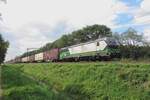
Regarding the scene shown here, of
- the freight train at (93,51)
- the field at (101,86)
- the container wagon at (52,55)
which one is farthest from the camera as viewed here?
the container wagon at (52,55)

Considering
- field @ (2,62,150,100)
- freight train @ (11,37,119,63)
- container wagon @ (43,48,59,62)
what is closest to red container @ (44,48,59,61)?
container wagon @ (43,48,59,62)

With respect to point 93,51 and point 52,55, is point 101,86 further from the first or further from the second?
point 52,55

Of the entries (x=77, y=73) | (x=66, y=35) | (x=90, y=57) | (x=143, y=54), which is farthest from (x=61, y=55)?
(x=66, y=35)

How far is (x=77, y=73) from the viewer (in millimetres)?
30203

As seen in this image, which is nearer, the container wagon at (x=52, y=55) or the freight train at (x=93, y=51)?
the freight train at (x=93, y=51)

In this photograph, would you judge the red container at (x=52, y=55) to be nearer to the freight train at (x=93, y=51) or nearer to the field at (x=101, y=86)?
the freight train at (x=93, y=51)

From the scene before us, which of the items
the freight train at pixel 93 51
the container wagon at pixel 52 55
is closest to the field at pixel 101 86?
the freight train at pixel 93 51

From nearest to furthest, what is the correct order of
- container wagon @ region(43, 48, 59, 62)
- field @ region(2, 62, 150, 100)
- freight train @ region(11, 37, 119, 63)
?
field @ region(2, 62, 150, 100), freight train @ region(11, 37, 119, 63), container wagon @ region(43, 48, 59, 62)

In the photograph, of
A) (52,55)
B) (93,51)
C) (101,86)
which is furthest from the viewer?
(52,55)

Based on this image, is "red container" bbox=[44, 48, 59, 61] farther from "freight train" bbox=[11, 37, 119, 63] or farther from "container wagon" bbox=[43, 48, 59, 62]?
"freight train" bbox=[11, 37, 119, 63]

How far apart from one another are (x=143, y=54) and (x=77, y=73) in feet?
37.2

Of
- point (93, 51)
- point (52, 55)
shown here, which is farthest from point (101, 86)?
point (52, 55)

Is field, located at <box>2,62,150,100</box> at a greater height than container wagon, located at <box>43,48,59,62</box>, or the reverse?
container wagon, located at <box>43,48,59,62</box>

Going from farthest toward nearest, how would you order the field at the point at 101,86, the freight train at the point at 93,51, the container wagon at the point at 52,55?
the container wagon at the point at 52,55 → the freight train at the point at 93,51 → the field at the point at 101,86
